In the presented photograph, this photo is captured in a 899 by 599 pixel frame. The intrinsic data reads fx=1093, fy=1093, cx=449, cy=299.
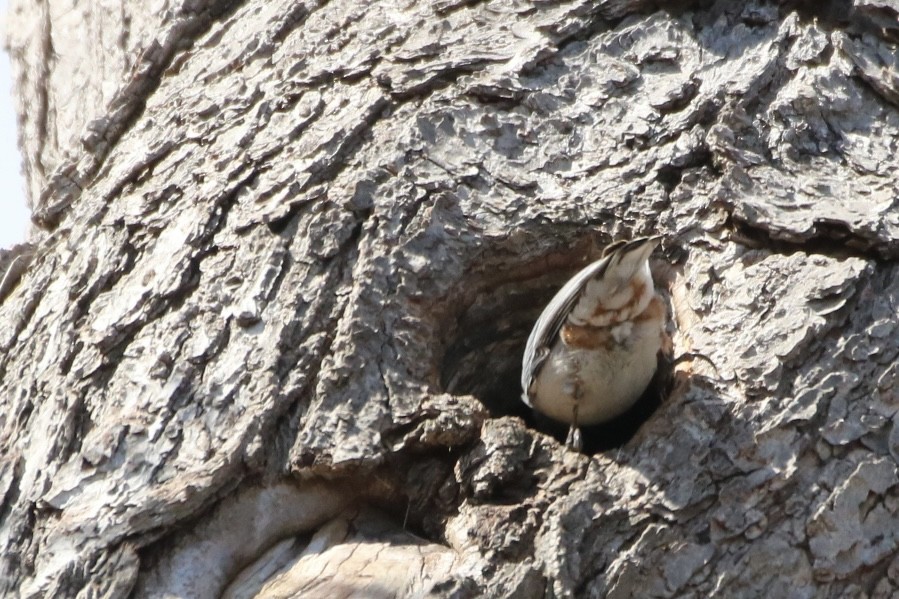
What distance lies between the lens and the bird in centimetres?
236

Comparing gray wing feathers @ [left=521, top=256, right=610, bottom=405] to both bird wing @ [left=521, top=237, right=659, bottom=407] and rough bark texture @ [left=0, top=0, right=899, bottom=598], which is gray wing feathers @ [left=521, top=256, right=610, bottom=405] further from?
rough bark texture @ [left=0, top=0, right=899, bottom=598]

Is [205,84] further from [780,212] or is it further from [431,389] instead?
[780,212]

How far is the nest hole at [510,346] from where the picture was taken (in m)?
2.60

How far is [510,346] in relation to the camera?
2.97m

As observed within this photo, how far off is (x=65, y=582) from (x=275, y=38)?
1505mm

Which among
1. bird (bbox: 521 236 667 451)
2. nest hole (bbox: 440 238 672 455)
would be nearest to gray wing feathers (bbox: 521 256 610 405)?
bird (bbox: 521 236 667 451)

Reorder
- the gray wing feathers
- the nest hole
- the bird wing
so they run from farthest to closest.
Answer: the nest hole → the gray wing feathers → the bird wing

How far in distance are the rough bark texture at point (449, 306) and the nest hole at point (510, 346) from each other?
0.01 metres

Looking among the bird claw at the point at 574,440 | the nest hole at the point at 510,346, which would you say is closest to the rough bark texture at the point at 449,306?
the nest hole at the point at 510,346

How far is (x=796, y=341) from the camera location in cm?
218

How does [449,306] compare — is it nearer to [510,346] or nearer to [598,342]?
[598,342]

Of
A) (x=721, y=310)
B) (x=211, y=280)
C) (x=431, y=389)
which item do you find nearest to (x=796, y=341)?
(x=721, y=310)

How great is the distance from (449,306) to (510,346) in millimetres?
495

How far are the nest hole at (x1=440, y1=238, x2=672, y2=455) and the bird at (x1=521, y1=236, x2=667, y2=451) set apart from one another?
0.05 meters
